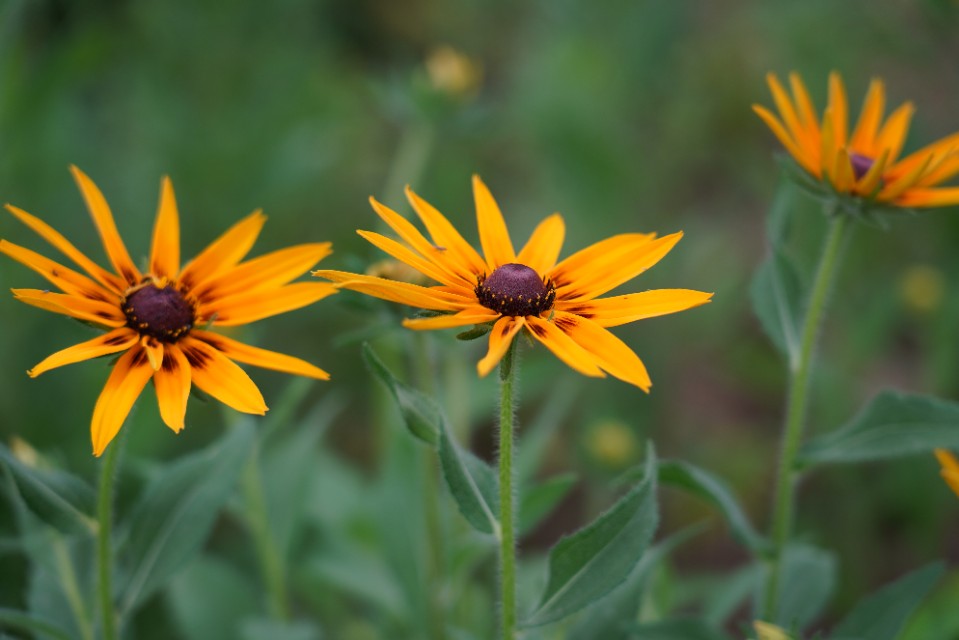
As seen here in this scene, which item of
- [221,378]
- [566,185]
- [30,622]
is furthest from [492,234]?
[566,185]

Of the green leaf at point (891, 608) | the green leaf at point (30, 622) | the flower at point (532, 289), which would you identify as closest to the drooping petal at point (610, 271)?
the flower at point (532, 289)

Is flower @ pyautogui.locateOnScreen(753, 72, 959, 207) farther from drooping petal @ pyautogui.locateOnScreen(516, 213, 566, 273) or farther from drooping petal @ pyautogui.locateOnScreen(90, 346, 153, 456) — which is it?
drooping petal @ pyautogui.locateOnScreen(90, 346, 153, 456)

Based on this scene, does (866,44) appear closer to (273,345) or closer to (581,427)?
(581,427)

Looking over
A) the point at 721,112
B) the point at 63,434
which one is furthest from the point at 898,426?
the point at 721,112

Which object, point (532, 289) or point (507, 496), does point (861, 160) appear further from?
point (507, 496)

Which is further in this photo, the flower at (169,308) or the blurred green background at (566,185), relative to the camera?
the blurred green background at (566,185)

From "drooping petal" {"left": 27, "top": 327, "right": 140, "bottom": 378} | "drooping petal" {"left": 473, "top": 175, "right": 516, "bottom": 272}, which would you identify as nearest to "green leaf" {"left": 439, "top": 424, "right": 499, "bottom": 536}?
"drooping petal" {"left": 473, "top": 175, "right": 516, "bottom": 272}

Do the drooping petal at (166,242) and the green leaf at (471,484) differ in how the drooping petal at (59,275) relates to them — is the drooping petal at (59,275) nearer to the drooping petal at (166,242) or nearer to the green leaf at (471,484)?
the drooping petal at (166,242)
